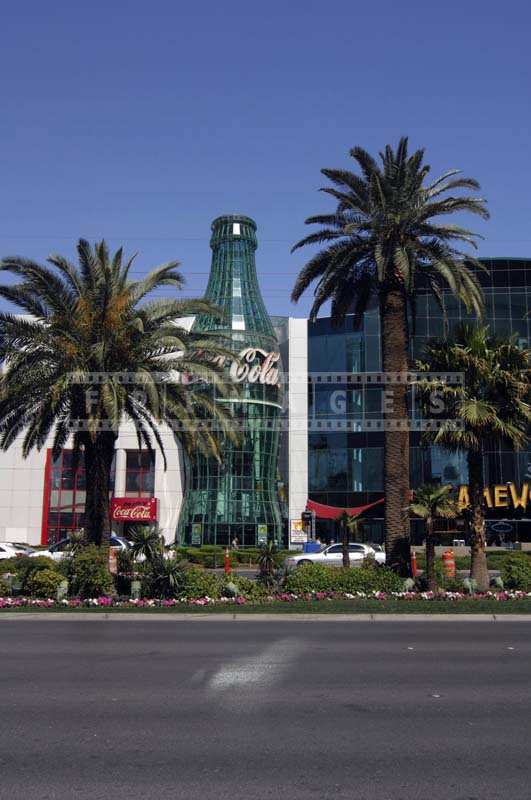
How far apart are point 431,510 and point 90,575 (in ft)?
31.6

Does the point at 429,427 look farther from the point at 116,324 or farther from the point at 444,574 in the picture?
the point at 116,324

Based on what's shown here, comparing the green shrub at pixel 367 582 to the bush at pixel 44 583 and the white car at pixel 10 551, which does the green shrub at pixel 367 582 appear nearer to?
the bush at pixel 44 583

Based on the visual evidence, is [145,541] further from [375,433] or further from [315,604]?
[375,433]

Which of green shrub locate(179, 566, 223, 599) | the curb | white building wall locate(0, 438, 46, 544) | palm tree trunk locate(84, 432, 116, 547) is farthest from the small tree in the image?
white building wall locate(0, 438, 46, 544)

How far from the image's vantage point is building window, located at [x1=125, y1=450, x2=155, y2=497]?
179 ft

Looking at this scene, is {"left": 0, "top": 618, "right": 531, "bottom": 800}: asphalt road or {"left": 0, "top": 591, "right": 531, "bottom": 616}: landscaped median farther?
{"left": 0, "top": 591, "right": 531, "bottom": 616}: landscaped median

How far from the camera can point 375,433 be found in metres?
53.3

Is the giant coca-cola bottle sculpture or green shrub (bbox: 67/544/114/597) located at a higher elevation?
the giant coca-cola bottle sculpture

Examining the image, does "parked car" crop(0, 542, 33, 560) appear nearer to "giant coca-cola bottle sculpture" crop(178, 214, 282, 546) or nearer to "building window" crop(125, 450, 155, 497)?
"building window" crop(125, 450, 155, 497)

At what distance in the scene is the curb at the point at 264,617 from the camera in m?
17.2

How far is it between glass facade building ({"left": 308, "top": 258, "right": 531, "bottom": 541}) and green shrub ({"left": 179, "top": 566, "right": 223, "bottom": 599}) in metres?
32.9

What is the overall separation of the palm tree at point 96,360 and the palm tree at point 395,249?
195 inches

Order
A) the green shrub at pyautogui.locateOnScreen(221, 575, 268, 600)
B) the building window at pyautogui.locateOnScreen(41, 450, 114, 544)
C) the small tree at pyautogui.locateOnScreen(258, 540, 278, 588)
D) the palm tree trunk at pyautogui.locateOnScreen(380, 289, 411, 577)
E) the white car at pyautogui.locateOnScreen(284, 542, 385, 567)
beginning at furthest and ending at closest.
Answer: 1. the building window at pyautogui.locateOnScreen(41, 450, 114, 544)
2. the white car at pyautogui.locateOnScreen(284, 542, 385, 567)
3. the palm tree trunk at pyautogui.locateOnScreen(380, 289, 411, 577)
4. the small tree at pyautogui.locateOnScreen(258, 540, 278, 588)
5. the green shrub at pyautogui.locateOnScreen(221, 575, 268, 600)

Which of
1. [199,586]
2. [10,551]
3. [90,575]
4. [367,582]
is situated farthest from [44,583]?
[10,551]
